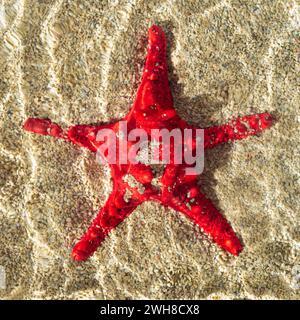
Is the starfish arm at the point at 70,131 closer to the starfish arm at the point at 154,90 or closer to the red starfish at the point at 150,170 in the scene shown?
the red starfish at the point at 150,170

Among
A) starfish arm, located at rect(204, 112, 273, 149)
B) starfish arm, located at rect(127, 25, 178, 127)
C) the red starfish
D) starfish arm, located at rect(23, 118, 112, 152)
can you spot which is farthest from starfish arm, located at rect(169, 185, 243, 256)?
starfish arm, located at rect(23, 118, 112, 152)

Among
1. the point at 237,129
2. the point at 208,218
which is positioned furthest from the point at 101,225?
the point at 237,129

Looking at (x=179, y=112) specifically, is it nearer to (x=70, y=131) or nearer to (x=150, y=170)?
(x=150, y=170)

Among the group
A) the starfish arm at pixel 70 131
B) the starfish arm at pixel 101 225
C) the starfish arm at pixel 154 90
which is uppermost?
the starfish arm at pixel 154 90

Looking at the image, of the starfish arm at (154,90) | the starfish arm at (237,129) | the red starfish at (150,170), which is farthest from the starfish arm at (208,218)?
the starfish arm at (154,90)

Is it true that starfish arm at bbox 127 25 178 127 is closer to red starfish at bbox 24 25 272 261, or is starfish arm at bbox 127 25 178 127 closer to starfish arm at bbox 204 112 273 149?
red starfish at bbox 24 25 272 261

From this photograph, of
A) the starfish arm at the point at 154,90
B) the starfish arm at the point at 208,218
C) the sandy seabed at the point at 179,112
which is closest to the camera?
the starfish arm at the point at 154,90
